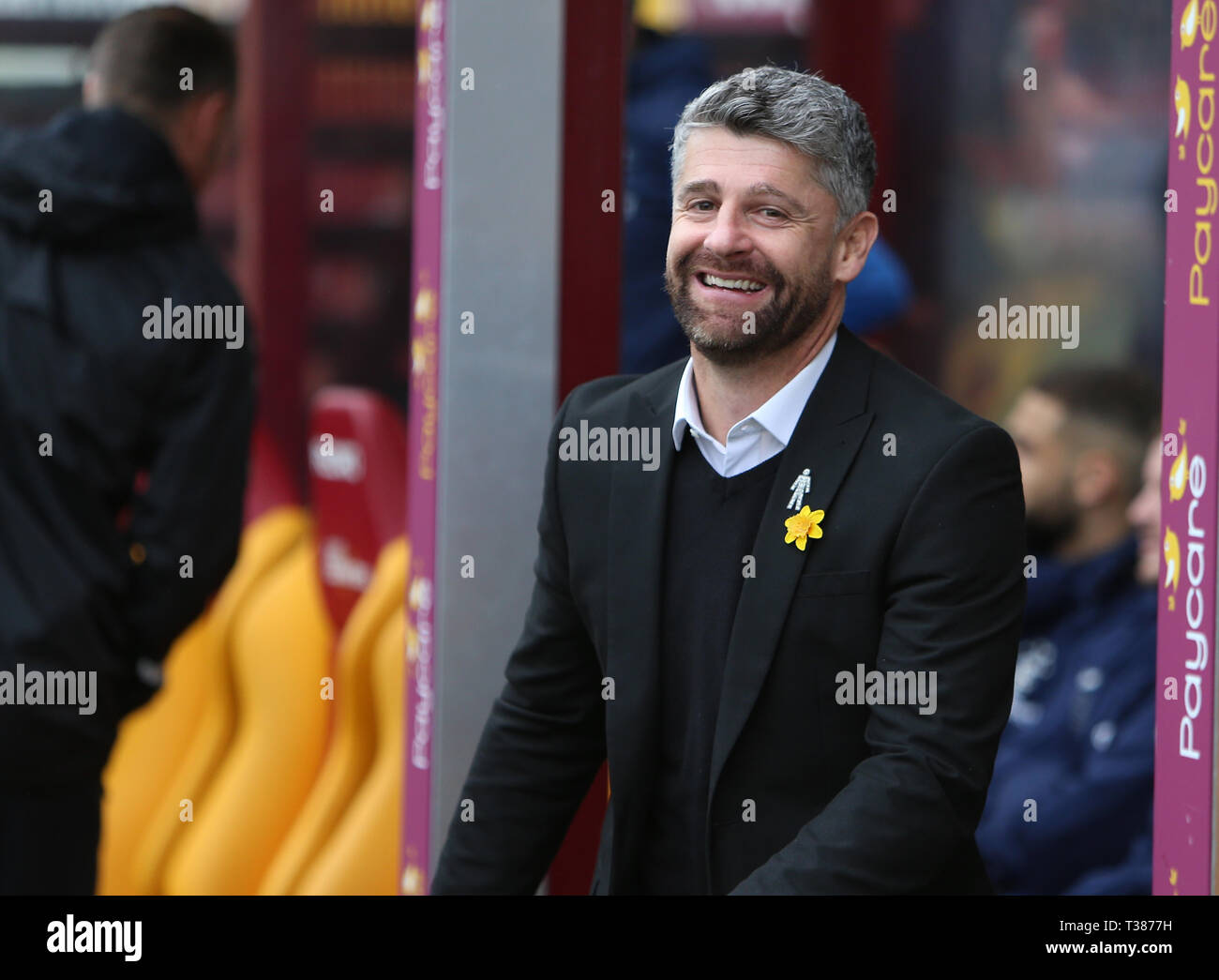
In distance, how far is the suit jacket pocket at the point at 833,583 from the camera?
2178 millimetres

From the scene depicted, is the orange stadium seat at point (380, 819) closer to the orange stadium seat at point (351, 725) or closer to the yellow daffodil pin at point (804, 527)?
the orange stadium seat at point (351, 725)

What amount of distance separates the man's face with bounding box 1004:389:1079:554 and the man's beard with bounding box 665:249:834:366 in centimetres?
234

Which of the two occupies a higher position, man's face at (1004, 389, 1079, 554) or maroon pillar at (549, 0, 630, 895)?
maroon pillar at (549, 0, 630, 895)

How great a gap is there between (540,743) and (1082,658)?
211 centimetres

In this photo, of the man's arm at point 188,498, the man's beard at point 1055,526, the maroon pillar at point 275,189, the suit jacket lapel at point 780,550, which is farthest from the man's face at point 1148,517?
the maroon pillar at point 275,189

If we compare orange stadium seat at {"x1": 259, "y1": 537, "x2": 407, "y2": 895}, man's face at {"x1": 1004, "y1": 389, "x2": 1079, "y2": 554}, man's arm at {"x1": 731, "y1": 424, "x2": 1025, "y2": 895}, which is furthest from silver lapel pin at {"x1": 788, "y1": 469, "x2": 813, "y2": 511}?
man's face at {"x1": 1004, "y1": 389, "x2": 1079, "y2": 554}

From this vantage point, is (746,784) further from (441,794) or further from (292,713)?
(292,713)

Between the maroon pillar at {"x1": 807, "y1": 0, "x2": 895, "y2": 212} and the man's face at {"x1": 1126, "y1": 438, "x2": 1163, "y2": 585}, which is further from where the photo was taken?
the maroon pillar at {"x1": 807, "y1": 0, "x2": 895, "y2": 212}

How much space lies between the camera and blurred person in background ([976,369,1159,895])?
12.9 feet

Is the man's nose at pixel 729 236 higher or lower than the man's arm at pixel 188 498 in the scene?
higher

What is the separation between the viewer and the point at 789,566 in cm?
220

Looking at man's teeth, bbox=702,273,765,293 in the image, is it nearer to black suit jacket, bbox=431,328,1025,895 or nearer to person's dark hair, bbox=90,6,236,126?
black suit jacket, bbox=431,328,1025,895
